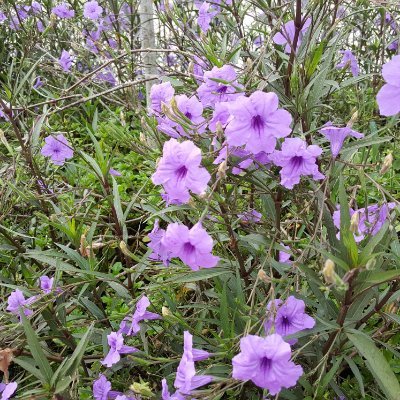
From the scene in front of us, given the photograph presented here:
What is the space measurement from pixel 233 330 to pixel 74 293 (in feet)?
1.97

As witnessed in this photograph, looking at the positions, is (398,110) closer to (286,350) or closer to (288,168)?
(288,168)

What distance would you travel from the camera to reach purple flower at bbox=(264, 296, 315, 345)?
0.93 metres

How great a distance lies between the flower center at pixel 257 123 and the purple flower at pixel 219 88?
0.15 meters

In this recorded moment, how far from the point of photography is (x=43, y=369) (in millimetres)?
929

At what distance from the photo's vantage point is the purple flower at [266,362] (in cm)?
74

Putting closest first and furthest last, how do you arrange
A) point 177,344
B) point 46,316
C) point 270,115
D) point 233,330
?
1. point 270,115
2. point 233,330
3. point 46,316
4. point 177,344

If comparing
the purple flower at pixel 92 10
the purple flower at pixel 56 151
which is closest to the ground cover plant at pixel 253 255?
the purple flower at pixel 56 151

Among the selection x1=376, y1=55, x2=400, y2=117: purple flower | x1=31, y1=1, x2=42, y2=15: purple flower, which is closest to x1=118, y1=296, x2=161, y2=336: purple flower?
x1=376, y1=55, x2=400, y2=117: purple flower

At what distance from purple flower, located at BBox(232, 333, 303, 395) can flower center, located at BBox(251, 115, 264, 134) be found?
1.13ft

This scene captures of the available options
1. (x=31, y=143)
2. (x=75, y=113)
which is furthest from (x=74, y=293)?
(x=75, y=113)

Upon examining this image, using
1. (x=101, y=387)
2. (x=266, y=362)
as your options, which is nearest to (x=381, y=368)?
(x=266, y=362)

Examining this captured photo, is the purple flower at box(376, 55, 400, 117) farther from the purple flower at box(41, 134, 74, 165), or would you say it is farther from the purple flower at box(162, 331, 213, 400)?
the purple flower at box(41, 134, 74, 165)

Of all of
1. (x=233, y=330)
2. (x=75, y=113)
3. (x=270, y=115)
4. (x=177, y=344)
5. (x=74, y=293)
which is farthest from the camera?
(x=75, y=113)

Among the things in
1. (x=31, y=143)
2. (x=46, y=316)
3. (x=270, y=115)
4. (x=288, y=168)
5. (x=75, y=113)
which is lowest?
(x=75, y=113)
